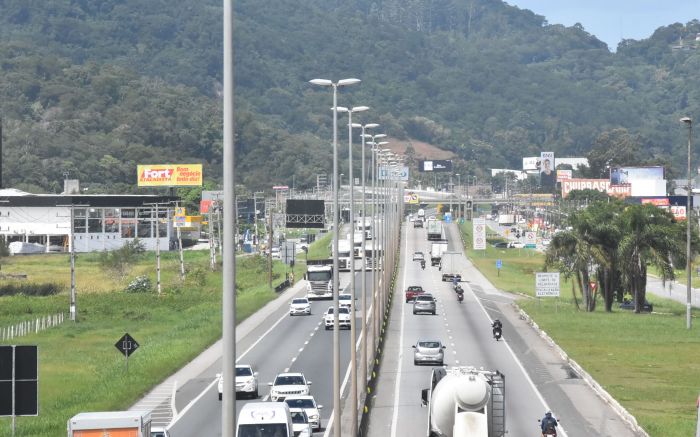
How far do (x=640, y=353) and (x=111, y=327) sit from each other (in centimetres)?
3544

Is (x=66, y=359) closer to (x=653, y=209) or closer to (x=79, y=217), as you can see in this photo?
(x=653, y=209)

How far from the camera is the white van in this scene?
122 ft

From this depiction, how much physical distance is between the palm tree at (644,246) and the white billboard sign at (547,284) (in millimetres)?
6311

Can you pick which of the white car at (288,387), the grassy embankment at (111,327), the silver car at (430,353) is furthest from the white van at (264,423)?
the silver car at (430,353)

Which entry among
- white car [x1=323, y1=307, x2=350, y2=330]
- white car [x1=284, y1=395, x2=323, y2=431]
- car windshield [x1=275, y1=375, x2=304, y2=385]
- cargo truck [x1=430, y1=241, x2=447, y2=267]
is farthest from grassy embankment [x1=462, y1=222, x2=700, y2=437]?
cargo truck [x1=430, y1=241, x2=447, y2=267]

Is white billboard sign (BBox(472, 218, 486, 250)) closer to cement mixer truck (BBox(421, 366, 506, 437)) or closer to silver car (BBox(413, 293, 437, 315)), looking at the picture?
silver car (BBox(413, 293, 437, 315))

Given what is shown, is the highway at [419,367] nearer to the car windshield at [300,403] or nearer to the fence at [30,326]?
→ the car windshield at [300,403]

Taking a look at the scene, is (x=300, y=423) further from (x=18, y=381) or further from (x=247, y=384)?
(x=247, y=384)

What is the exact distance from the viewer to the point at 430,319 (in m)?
94.8

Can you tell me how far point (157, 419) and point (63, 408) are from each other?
14.2 ft

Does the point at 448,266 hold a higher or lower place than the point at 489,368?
higher

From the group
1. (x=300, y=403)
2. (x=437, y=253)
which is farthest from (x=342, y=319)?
(x=437, y=253)

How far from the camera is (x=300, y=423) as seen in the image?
42531mm

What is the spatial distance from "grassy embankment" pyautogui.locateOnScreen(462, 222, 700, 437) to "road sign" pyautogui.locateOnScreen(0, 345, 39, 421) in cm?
2037
